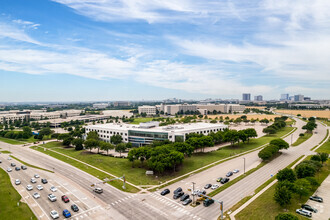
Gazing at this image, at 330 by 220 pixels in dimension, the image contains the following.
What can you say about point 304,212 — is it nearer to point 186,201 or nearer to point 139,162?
point 186,201

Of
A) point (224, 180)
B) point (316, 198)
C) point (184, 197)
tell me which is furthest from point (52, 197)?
point (316, 198)

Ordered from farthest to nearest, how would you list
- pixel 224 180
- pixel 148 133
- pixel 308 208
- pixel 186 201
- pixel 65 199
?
1. pixel 148 133
2. pixel 224 180
3. pixel 65 199
4. pixel 186 201
5. pixel 308 208

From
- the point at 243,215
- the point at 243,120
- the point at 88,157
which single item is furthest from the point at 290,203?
the point at 243,120

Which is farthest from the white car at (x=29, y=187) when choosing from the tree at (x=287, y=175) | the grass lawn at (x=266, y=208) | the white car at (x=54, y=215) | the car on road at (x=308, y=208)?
the car on road at (x=308, y=208)

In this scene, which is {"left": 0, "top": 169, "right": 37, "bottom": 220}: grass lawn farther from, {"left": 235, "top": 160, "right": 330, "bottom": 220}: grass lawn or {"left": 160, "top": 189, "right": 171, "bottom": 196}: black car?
{"left": 235, "top": 160, "right": 330, "bottom": 220}: grass lawn

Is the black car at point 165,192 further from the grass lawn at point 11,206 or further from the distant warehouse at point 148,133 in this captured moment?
the distant warehouse at point 148,133

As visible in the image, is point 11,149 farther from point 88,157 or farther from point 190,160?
point 190,160

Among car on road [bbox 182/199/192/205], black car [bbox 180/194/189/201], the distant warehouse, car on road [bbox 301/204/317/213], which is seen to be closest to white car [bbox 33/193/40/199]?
black car [bbox 180/194/189/201]
